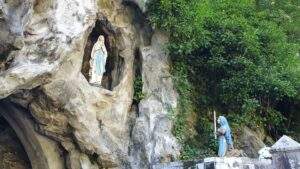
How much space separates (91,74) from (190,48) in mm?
2662

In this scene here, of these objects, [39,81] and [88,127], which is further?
[88,127]

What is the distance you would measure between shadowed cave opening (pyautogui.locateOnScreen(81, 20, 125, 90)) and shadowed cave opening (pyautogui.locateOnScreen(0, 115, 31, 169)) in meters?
2.77

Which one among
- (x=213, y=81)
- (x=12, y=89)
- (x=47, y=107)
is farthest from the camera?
(x=213, y=81)

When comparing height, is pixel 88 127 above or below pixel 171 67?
below

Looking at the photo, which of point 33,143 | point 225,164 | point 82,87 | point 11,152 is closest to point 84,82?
point 82,87

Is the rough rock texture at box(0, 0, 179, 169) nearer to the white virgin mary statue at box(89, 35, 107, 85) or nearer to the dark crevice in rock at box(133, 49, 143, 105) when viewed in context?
the dark crevice in rock at box(133, 49, 143, 105)

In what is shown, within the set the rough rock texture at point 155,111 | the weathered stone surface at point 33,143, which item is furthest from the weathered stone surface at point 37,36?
the rough rock texture at point 155,111

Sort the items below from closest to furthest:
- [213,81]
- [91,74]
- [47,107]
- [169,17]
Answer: [47,107], [91,74], [169,17], [213,81]

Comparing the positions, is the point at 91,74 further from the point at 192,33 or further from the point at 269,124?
the point at 269,124

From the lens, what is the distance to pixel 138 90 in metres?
10.8

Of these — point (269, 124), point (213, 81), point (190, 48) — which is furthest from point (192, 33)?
point (269, 124)

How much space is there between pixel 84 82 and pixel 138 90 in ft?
5.60

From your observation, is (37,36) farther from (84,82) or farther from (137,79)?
(137,79)

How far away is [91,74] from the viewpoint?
10.1 m
